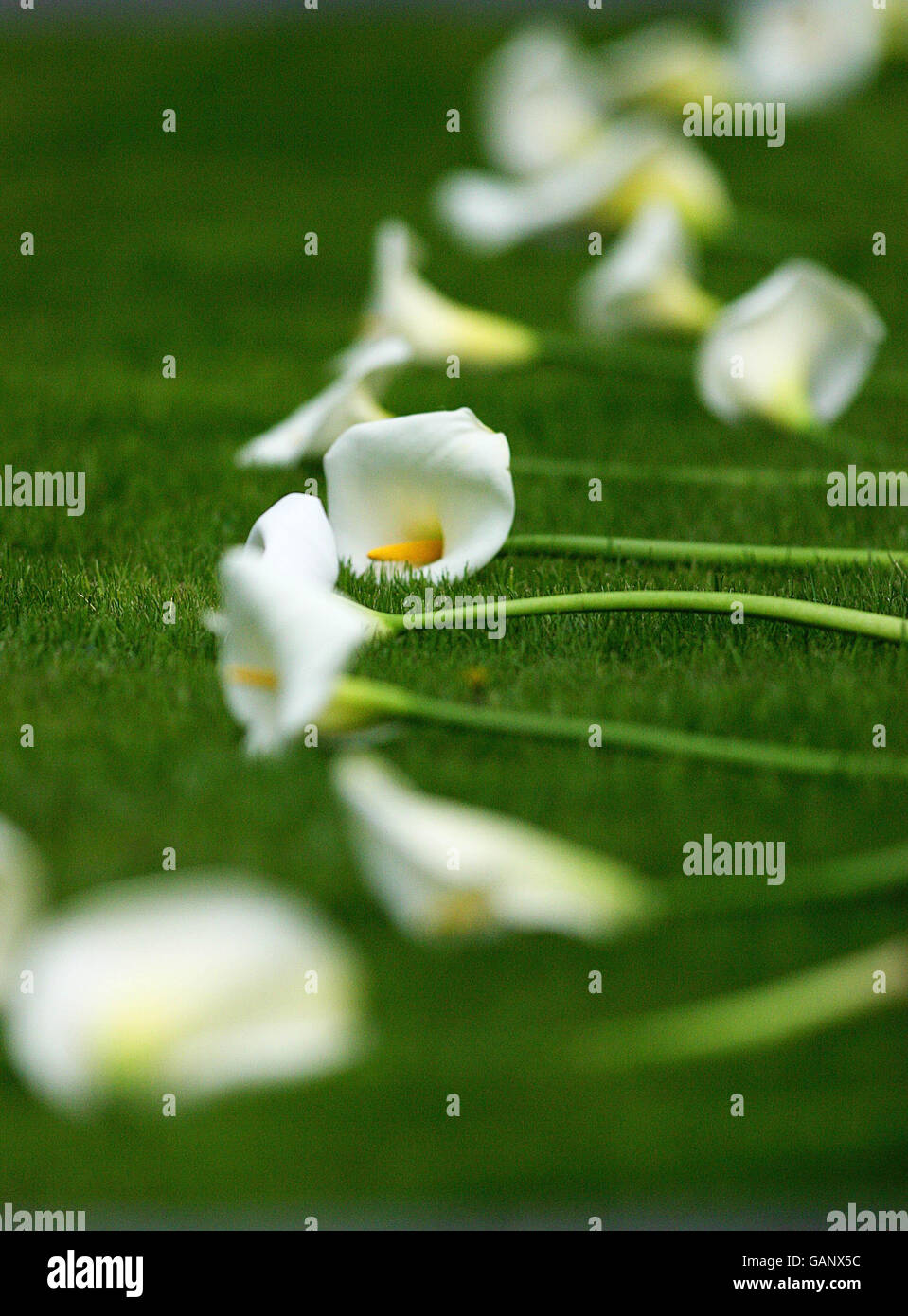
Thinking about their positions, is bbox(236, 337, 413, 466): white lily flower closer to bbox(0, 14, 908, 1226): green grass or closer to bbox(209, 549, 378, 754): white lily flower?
bbox(0, 14, 908, 1226): green grass

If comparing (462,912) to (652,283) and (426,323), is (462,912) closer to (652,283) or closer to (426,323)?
(426,323)

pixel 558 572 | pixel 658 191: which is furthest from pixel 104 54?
pixel 558 572

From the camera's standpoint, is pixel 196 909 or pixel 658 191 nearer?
pixel 196 909

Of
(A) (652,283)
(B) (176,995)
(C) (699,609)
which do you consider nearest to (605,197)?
(A) (652,283)

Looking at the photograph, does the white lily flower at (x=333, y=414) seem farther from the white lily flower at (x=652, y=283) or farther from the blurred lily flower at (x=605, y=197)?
the blurred lily flower at (x=605, y=197)
